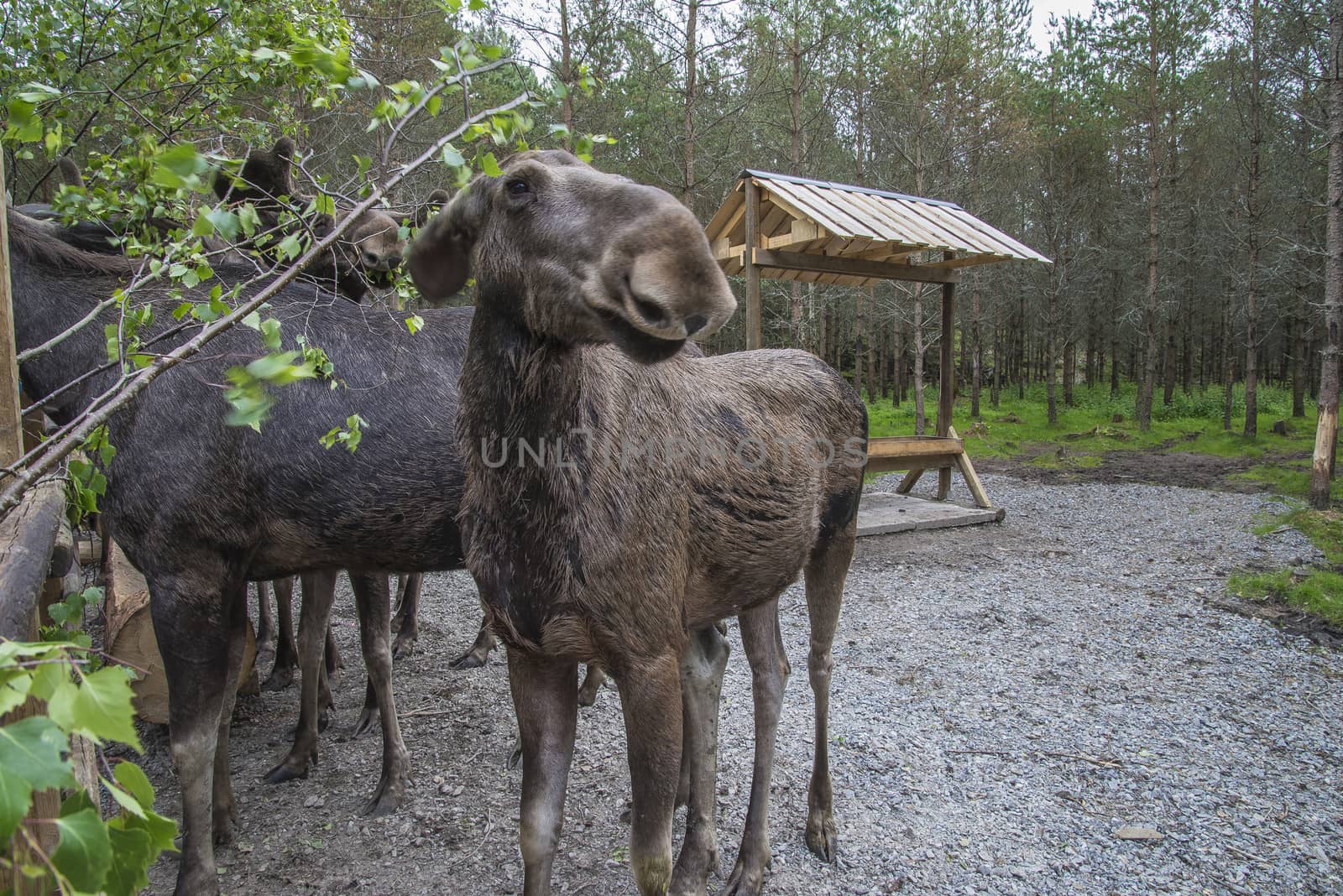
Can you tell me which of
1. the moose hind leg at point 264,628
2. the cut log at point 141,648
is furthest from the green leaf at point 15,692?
the moose hind leg at point 264,628

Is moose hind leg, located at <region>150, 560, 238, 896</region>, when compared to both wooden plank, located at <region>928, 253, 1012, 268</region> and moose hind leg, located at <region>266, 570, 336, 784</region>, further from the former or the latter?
wooden plank, located at <region>928, 253, 1012, 268</region>

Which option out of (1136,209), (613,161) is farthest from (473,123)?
(1136,209)

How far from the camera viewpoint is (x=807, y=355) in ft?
11.3

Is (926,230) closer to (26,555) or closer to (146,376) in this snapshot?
(146,376)

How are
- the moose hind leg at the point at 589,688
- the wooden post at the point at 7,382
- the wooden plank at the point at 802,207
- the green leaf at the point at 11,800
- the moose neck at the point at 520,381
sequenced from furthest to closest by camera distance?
1. the wooden plank at the point at 802,207
2. the moose hind leg at the point at 589,688
3. the moose neck at the point at 520,381
4. the wooden post at the point at 7,382
5. the green leaf at the point at 11,800

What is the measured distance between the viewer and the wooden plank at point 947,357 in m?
9.93

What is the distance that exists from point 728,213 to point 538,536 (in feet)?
26.0

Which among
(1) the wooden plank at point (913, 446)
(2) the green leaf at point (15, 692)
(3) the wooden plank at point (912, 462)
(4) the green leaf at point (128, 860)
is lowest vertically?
(3) the wooden plank at point (912, 462)

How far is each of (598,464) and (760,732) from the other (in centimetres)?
168

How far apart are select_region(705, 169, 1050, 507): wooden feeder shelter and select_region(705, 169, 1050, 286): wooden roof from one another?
1 cm

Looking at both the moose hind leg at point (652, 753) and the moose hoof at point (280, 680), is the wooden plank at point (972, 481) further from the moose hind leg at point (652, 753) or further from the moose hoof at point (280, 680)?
the moose hind leg at point (652, 753)

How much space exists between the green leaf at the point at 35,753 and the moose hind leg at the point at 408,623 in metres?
5.49

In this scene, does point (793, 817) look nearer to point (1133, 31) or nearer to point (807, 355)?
point (807, 355)

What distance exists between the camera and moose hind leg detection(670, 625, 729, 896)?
2902mm
